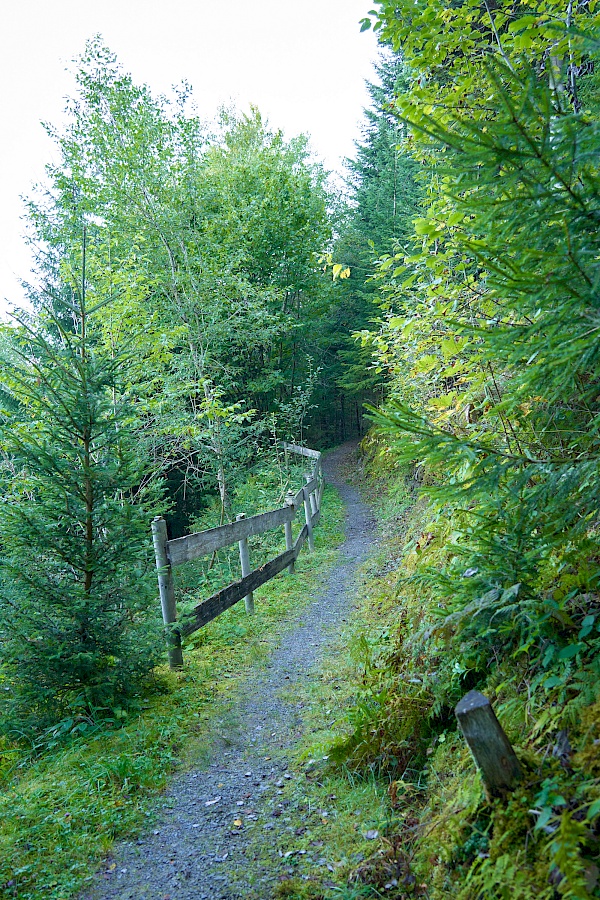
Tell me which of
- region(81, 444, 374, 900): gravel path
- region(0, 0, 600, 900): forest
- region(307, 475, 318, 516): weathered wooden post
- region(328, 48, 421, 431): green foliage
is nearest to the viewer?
region(0, 0, 600, 900): forest

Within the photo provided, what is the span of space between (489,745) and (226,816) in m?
2.28

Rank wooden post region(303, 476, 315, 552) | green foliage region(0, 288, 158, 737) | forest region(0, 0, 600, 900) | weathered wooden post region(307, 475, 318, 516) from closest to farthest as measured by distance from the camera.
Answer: forest region(0, 0, 600, 900) < green foliage region(0, 288, 158, 737) < wooden post region(303, 476, 315, 552) < weathered wooden post region(307, 475, 318, 516)

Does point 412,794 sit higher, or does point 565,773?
point 565,773

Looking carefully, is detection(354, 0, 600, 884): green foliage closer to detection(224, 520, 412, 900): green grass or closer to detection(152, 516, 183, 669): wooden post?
detection(224, 520, 412, 900): green grass

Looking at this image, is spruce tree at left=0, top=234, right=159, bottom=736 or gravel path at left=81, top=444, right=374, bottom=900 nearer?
gravel path at left=81, top=444, right=374, bottom=900

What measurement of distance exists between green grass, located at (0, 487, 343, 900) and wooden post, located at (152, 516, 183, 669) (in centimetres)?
20

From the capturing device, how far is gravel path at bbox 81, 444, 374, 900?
3191 millimetres

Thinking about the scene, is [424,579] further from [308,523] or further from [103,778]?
[308,523]

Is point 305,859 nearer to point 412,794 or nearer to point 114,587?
point 412,794

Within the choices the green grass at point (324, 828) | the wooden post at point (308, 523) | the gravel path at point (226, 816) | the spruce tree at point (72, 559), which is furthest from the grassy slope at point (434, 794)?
the wooden post at point (308, 523)

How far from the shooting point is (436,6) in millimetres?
4762

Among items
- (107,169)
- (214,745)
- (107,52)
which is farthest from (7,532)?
(107,52)

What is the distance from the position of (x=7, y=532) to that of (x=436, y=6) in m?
5.74

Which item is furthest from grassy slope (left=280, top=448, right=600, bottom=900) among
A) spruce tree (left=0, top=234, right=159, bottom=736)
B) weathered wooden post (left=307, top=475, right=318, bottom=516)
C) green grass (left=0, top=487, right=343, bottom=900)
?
weathered wooden post (left=307, top=475, right=318, bottom=516)
